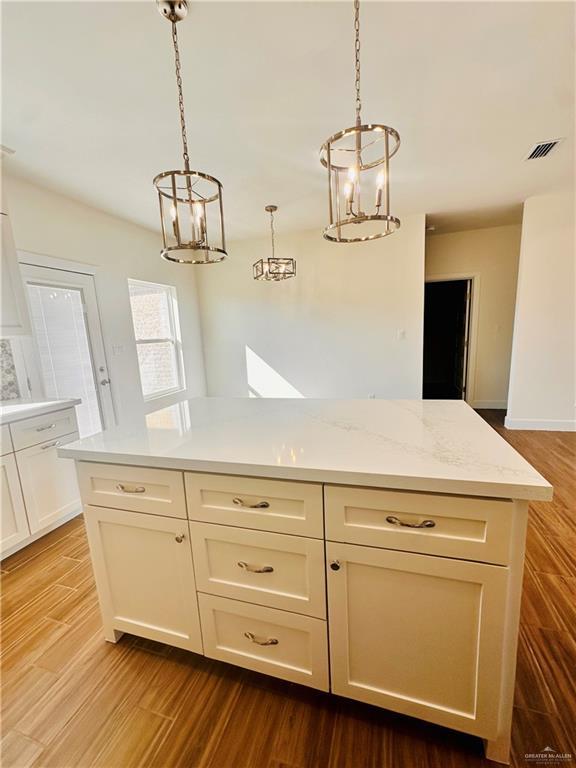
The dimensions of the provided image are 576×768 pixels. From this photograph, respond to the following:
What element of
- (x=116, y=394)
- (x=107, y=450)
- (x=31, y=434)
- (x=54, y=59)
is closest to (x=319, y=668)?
(x=107, y=450)

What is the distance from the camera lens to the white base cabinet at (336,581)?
87 cm

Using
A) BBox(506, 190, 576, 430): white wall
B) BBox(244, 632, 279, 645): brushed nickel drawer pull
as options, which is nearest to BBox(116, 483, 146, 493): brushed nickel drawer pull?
BBox(244, 632, 279, 645): brushed nickel drawer pull

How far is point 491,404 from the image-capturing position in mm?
4973

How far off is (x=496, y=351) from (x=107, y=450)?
5320 millimetres

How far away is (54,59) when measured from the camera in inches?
60.2

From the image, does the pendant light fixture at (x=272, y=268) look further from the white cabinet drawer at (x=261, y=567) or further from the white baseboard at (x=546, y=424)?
the white baseboard at (x=546, y=424)

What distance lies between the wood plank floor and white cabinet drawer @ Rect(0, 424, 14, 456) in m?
0.86

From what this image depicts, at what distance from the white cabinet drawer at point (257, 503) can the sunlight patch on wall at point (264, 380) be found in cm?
359

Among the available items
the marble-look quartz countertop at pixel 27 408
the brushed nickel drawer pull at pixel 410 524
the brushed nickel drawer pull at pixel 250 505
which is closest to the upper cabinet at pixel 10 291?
the marble-look quartz countertop at pixel 27 408

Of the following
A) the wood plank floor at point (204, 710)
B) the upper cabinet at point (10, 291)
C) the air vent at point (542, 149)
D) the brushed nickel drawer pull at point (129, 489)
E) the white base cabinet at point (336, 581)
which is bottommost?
the wood plank floor at point (204, 710)

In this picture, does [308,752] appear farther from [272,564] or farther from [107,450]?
[107,450]

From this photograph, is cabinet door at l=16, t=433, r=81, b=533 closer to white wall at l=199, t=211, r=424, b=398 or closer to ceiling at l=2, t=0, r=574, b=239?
ceiling at l=2, t=0, r=574, b=239

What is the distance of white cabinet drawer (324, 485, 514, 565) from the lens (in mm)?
833

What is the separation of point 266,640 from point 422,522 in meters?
0.74
